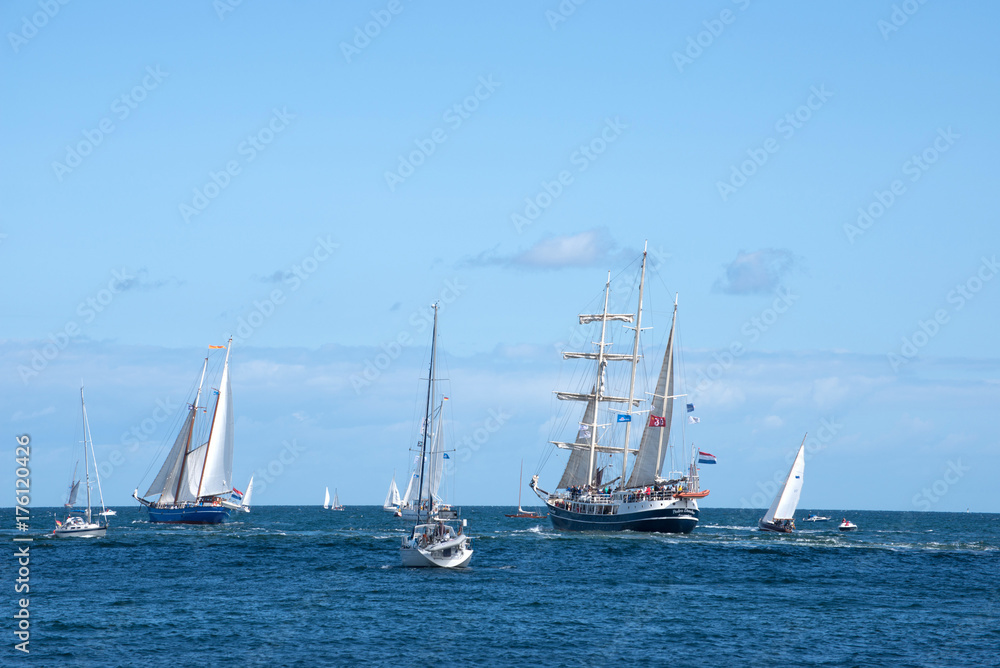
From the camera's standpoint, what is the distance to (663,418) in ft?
376

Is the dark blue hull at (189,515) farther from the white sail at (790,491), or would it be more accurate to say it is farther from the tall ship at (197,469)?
the white sail at (790,491)

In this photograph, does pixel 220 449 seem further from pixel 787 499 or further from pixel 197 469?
pixel 787 499

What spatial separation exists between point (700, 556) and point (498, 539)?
83.5 ft

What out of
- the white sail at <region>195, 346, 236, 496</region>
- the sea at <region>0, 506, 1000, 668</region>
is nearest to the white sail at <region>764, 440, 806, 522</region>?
the sea at <region>0, 506, 1000, 668</region>

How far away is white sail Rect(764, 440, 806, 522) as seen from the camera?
123 m

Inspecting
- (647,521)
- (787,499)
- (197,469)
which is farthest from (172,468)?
(787,499)

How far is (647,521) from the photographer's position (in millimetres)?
111688

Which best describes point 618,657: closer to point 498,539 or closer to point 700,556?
point 700,556

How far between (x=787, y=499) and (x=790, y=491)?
1.09 metres

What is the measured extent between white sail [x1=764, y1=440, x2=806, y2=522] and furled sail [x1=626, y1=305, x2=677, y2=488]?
1782 cm

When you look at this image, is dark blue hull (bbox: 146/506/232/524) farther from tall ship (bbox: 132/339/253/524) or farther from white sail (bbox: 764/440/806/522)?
white sail (bbox: 764/440/806/522)

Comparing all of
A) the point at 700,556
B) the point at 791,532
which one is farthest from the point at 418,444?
the point at 791,532

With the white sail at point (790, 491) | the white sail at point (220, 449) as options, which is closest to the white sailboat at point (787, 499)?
the white sail at point (790, 491)

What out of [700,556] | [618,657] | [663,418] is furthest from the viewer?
[663,418]
